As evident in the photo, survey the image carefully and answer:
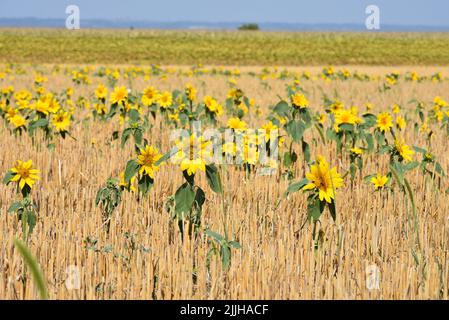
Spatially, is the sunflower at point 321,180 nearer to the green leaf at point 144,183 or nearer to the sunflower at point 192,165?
the sunflower at point 192,165

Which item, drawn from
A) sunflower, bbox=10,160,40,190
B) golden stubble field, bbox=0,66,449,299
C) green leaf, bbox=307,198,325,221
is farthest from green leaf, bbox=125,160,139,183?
green leaf, bbox=307,198,325,221

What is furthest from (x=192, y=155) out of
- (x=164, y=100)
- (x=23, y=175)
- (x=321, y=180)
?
(x=164, y=100)

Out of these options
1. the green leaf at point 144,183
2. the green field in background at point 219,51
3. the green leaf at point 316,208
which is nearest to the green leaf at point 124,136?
the green leaf at point 144,183

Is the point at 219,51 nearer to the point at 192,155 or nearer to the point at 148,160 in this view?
the point at 148,160

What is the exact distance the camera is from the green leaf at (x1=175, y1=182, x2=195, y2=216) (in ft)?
9.36

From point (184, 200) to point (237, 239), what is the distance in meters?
0.45

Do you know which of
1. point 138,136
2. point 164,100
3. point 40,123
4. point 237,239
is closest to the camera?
point 237,239

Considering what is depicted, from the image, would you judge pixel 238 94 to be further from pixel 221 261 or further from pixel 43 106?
pixel 221 261

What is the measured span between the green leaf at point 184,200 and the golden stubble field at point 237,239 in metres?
0.13

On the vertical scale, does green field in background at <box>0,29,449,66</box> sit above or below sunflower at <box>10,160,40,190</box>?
above

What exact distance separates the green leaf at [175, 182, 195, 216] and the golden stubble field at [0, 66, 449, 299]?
0.41ft

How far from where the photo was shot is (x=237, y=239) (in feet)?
10.4

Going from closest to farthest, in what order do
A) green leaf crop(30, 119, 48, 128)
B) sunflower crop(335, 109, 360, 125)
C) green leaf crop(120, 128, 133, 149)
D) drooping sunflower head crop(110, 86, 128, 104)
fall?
green leaf crop(120, 128, 133, 149) < sunflower crop(335, 109, 360, 125) < green leaf crop(30, 119, 48, 128) < drooping sunflower head crop(110, 86, 128, 104)

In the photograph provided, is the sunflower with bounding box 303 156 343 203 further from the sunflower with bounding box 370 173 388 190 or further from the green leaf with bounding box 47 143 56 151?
the green leaf with bounding box 47 143 56 151
